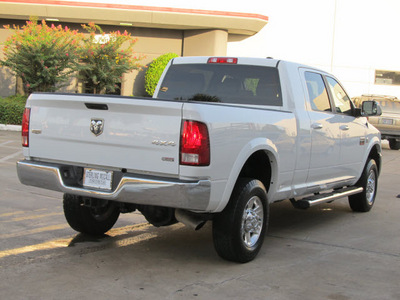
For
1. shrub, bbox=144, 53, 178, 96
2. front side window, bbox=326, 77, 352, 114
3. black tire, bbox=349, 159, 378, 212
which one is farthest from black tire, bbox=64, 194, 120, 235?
shrub, bbox=144, 53, 178, 96

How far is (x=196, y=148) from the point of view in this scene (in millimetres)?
4758

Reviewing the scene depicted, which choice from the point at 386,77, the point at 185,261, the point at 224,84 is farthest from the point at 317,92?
the point at 386,77

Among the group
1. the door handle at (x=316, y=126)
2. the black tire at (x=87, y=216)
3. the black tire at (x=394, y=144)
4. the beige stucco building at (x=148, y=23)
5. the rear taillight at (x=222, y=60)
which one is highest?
the beige stucco building at (x=148, y=23)

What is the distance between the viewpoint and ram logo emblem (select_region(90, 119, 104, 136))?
5109mm

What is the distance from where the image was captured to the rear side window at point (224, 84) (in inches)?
256

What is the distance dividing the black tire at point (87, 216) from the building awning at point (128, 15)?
720 inches

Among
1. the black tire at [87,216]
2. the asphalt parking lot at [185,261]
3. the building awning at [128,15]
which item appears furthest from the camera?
the building awning at [128,15]

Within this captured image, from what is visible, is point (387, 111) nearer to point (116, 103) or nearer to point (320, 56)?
point (320, 56)

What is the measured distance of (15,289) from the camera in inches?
177

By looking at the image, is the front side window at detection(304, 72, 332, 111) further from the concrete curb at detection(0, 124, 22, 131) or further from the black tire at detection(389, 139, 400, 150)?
the concrete curb at detection(0, 124, 22, 131)

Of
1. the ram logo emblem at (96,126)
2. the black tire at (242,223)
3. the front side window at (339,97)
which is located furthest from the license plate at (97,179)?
the front side window at (339,97)

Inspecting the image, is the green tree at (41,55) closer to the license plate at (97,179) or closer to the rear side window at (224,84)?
the rear side window at (224,84)

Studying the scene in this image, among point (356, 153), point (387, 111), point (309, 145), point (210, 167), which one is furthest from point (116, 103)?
point (387, 111)

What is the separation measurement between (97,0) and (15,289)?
20306 mm
